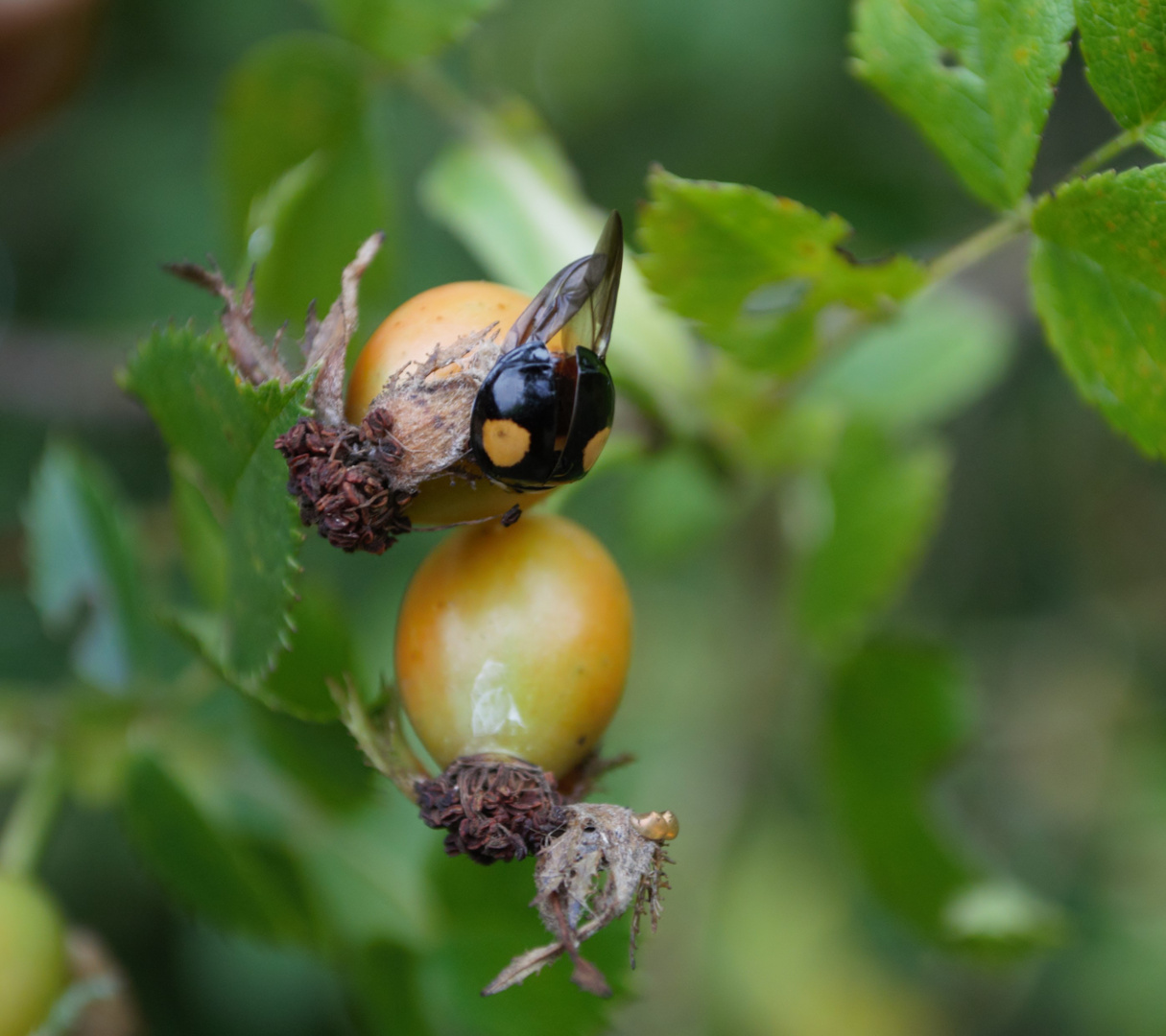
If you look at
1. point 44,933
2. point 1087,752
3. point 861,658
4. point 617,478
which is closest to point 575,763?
point 44,933

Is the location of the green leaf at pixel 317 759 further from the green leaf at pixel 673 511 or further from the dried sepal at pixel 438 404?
the green leaf at pixel 673 511

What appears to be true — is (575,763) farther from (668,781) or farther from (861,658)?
(668,781)

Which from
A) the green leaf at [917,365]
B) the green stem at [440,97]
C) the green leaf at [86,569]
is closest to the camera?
the green leaf at [86,569]

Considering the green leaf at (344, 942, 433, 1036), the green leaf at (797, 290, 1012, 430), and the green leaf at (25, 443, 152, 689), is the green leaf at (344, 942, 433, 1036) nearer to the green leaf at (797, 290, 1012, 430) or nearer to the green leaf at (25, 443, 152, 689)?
the green leaf at (25, 443, 152, 689)

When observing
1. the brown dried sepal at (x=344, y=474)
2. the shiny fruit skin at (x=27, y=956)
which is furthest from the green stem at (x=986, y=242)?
the shiny fruit skin at (x=27, y=956)

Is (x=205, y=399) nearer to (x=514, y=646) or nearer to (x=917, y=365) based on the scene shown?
(x=514, y=646)

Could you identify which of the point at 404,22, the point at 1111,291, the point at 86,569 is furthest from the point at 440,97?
the point at 1111,291
